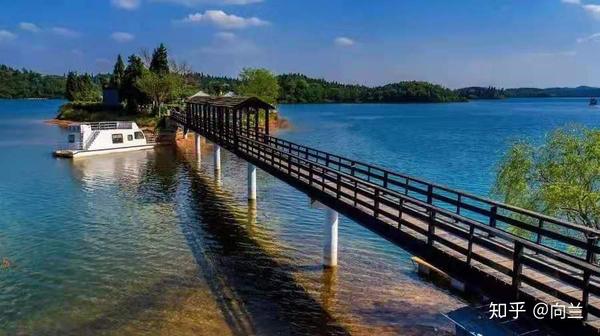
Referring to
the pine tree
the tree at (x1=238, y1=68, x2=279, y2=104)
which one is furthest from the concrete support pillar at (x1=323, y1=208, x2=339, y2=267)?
the pine tree

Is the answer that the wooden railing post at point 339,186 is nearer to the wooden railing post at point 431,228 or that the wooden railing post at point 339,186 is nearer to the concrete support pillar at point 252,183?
the wooden railing post at point 431,228

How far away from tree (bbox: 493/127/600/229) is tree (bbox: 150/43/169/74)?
245 feet

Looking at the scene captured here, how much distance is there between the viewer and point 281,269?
19797mm

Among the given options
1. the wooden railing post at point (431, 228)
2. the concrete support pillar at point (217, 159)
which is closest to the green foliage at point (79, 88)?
the concrete support pillar at point (217, 159)

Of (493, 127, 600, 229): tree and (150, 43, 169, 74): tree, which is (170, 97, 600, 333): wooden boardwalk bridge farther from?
(150, 43, 169, 74): tree

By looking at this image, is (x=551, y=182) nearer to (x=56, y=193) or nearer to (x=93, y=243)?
(x=93, y=243)

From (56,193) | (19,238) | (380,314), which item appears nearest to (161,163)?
(56,193)

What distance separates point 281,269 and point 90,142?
133 feet

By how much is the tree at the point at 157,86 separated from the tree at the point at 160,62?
4.50 meters

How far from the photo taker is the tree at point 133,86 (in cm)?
8175

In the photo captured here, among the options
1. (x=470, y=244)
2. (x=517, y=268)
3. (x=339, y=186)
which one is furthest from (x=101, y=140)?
(x=517, y=268)

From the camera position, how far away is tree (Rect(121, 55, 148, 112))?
268ft

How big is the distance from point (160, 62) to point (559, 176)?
79.7 m

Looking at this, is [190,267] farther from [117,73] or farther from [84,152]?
[117,73]
